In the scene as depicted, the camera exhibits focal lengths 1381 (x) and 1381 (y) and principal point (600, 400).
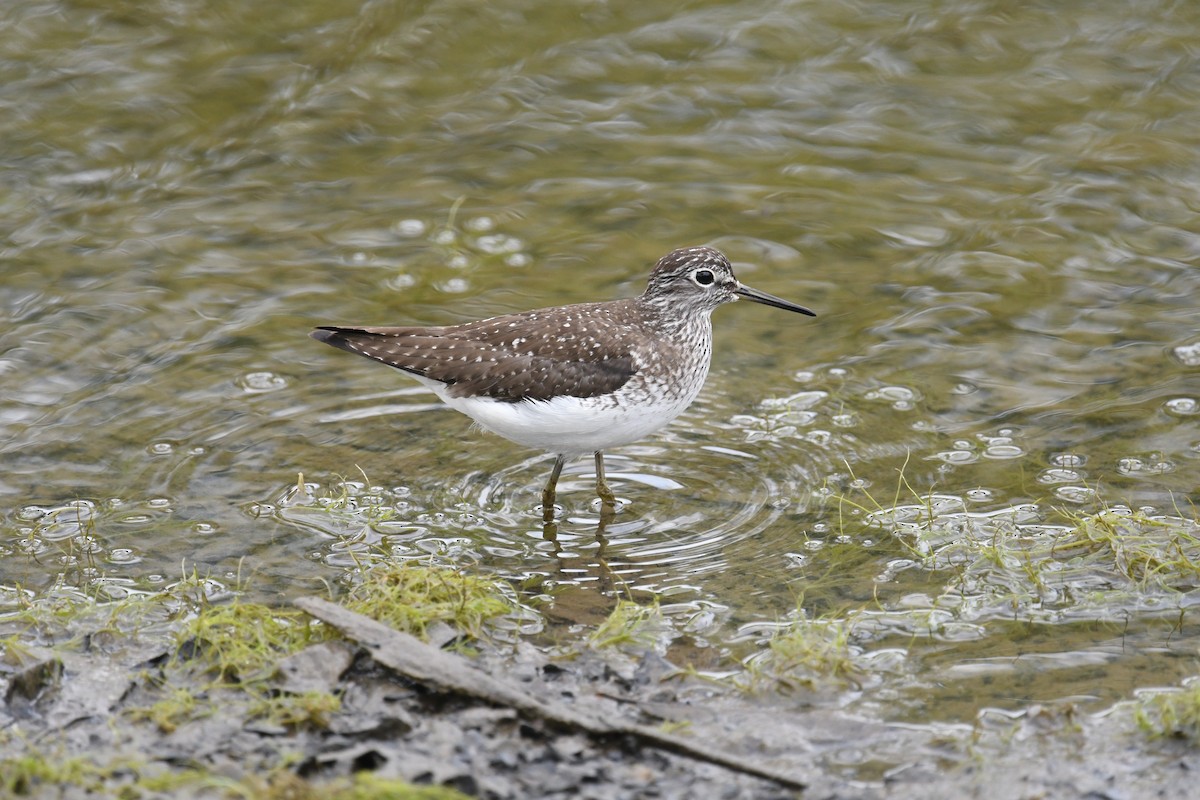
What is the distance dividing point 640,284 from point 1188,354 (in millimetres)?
4148

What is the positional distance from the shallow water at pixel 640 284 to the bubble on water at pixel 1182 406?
5cm

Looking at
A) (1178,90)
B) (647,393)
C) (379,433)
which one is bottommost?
(379,433)

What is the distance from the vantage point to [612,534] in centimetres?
836

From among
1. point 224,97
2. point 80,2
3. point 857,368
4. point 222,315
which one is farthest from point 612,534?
point 80,2

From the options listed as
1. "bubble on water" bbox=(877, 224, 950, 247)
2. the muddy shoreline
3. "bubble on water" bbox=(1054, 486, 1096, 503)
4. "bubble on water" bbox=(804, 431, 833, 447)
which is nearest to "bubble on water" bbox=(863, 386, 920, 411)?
"bubble on water" bbox=(804, 431, 833, 447)

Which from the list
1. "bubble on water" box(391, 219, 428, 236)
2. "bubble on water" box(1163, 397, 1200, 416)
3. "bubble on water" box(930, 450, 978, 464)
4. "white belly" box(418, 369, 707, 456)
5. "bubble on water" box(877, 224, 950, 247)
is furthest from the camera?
"bubble on water" box(391, 219, 428, 236)

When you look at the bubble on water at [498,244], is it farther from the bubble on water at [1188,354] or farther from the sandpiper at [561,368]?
the bubble on water at [1188,354]

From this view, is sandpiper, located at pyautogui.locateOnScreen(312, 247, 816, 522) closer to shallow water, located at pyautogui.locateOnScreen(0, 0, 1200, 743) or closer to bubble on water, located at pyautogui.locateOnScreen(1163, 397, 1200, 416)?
shallow water, located at pyautogui.locateOnScreen(0, 0, 1200, 743)

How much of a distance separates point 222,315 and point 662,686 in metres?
5.75

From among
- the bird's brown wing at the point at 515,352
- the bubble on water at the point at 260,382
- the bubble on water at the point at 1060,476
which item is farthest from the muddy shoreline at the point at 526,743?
the bubble on water at the point at 260,382

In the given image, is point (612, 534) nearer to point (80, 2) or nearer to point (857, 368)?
point (857, 368)

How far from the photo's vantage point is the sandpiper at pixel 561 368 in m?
8.27

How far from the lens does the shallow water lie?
7.81 meters

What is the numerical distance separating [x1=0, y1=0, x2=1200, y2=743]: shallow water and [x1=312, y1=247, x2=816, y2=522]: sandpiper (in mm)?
597
